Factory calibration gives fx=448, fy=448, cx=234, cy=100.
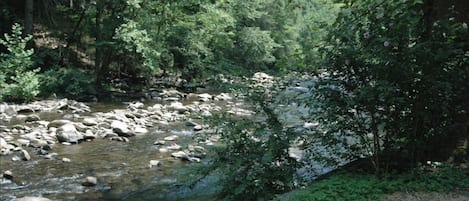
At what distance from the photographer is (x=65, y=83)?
14.1 m

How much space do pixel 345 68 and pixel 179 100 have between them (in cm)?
1138

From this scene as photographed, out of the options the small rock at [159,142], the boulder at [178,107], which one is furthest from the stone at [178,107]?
the small rock at [159,142]

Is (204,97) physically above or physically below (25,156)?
above

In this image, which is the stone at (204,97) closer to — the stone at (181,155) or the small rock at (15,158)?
the stone at (181,155)

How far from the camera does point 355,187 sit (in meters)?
3.96

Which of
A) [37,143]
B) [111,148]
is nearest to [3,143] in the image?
[37,143]

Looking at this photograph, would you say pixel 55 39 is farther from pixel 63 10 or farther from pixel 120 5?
pixel 120 5

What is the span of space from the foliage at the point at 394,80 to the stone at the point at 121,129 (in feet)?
20.3

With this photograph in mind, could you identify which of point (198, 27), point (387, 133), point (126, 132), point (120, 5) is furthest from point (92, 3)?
point (387, 133)

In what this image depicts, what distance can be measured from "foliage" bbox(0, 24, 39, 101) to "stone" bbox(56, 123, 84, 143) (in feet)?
11.6

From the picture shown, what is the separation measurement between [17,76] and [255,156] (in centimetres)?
975

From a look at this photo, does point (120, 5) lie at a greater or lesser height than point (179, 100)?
greater

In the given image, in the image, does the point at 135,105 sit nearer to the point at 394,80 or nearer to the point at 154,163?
the point at 154,163

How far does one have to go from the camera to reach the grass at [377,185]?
12.7 ft
